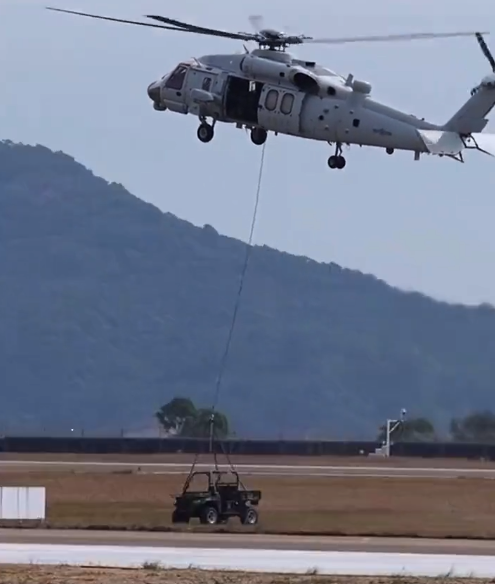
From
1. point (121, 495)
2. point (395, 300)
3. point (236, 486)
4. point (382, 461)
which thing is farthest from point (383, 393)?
point (236, 486)

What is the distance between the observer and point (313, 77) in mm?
45438

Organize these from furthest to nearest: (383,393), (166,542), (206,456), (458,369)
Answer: (383,393) < (458,369) < (206,456) < (166,542)

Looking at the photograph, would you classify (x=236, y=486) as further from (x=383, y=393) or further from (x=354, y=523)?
(x=383, y=393)

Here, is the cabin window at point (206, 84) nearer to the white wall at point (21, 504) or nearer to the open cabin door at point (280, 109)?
the open cabin door at point (280, 109)

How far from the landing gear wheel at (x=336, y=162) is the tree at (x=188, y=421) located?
85.1m

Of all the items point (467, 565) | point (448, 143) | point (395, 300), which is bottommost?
point (467, 565)

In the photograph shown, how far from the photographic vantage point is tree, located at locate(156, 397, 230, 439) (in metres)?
135

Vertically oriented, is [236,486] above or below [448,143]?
below

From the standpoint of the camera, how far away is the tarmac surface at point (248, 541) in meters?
42.7

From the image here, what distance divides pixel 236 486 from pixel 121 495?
583 inches

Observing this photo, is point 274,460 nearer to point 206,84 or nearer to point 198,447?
point 198,447

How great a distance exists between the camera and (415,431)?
131 metres

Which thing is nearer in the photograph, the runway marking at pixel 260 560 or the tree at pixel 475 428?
the runway marking at pixel 260 560

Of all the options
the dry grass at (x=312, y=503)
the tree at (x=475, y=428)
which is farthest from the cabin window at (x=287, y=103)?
the tree at (x=475, y=428)
